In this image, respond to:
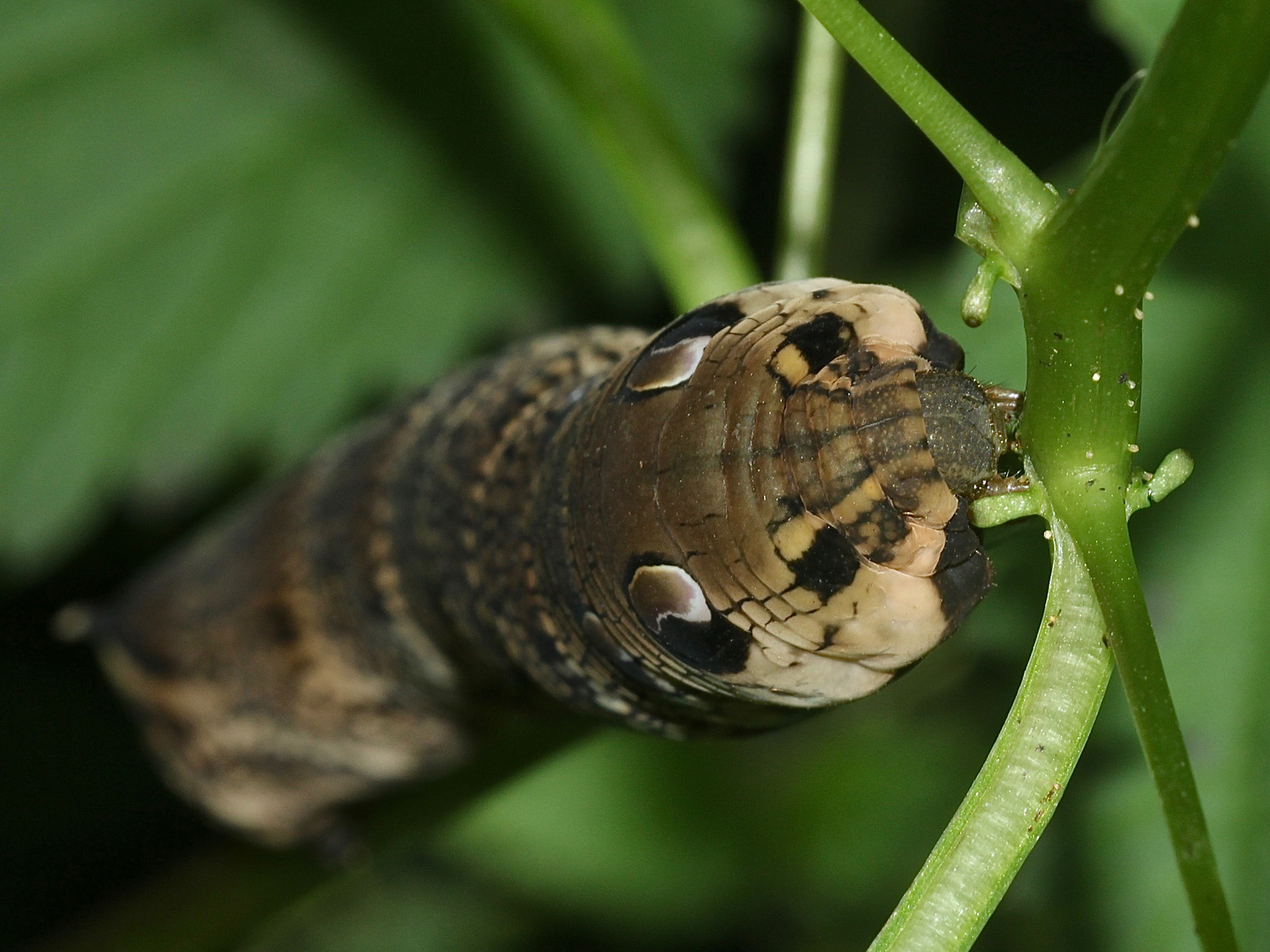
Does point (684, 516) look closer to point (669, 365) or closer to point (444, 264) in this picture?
point (669, 365)

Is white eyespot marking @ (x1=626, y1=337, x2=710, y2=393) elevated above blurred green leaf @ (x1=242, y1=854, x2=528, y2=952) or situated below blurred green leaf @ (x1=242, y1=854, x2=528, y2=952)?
above

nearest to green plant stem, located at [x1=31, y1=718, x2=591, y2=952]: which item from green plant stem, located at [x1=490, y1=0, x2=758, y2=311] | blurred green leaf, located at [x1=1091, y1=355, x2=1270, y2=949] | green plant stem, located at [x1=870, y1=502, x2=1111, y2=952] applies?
green plant stem, located at [x1=490, y1=0, x2=758, y2=311]

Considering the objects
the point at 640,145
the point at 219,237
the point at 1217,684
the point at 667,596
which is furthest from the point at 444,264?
the point at 667,596

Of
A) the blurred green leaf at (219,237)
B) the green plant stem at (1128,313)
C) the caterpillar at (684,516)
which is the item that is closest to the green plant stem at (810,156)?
the caterpillar at (684,516)

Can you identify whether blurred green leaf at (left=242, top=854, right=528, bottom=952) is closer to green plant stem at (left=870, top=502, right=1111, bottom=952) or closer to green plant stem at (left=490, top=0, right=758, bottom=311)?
green plant stem at (left=490, top=0, right=758, bottom=311)

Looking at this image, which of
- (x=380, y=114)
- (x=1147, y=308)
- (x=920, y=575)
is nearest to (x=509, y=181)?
(x=380, y=114)

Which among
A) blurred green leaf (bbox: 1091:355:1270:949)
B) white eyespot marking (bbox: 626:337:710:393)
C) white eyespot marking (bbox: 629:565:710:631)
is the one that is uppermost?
white eyespot marking (bbox: 626:337:710:393)

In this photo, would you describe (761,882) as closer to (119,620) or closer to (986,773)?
(119,620)
